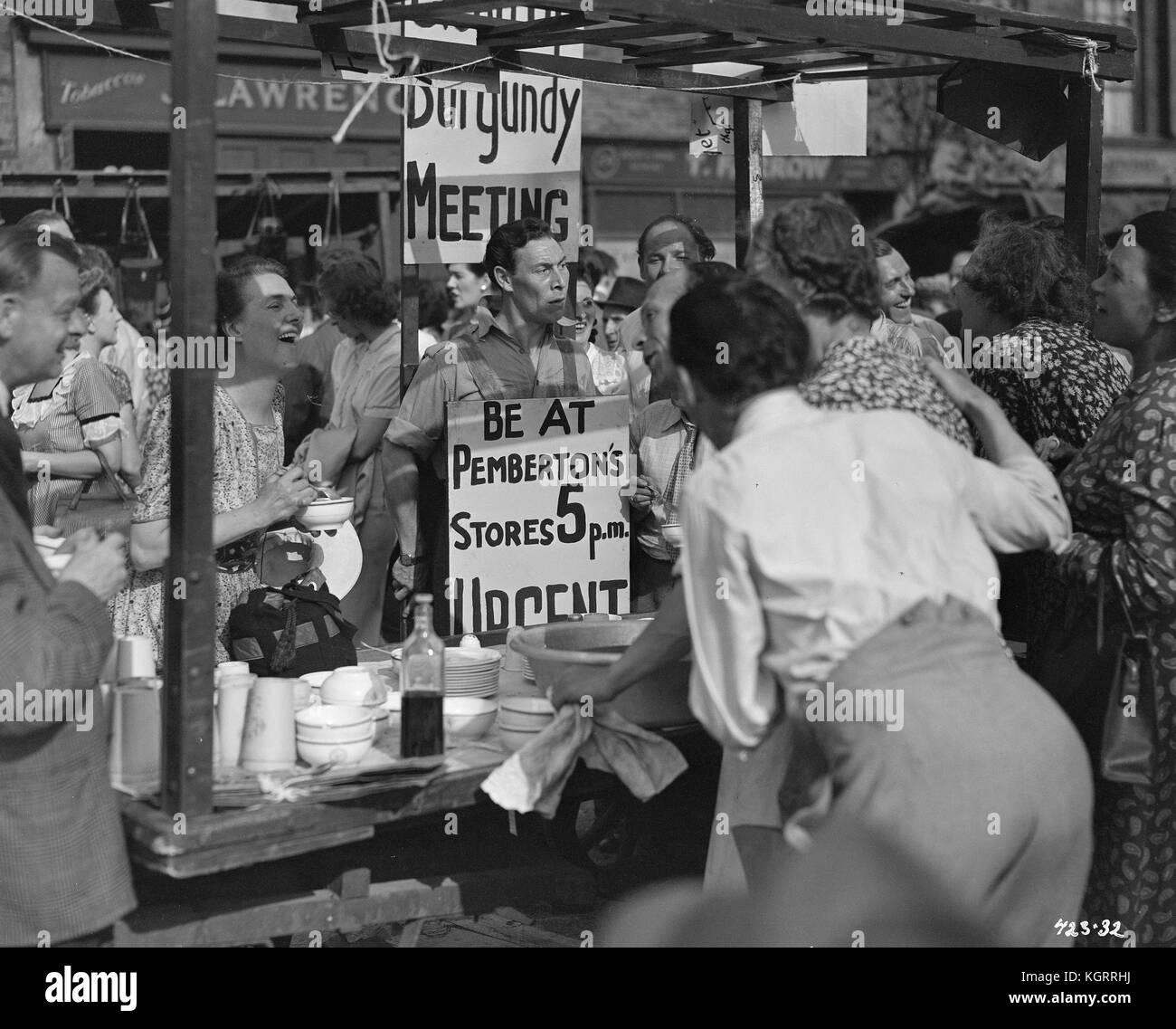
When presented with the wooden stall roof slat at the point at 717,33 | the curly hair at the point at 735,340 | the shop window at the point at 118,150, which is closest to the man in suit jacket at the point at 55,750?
the curly hair at the point at 735,340

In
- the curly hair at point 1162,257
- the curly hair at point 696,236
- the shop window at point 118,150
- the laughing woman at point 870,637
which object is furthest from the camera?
the shop window at point 118,150

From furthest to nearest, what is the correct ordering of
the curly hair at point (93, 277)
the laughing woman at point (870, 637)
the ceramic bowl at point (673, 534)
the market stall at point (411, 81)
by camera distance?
the curly hair at point (93, 277), the ceramic bowl at point (673, 534), the market stall at point (411, 81), the laughing woman at point (870, 637)

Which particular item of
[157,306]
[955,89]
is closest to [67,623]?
[955,89]

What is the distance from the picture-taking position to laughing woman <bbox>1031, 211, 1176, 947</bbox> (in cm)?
374

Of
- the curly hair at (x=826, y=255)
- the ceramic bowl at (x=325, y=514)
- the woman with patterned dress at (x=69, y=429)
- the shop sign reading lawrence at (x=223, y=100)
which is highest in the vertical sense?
the shop sign reading lawrence at (x=223, y=100)

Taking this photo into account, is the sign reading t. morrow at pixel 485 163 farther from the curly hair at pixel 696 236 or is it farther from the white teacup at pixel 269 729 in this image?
the white teacup at pixel 269 729

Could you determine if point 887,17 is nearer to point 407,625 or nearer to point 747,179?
point 747,179

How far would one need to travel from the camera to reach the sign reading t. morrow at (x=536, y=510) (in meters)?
4.95

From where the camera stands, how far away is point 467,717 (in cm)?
370

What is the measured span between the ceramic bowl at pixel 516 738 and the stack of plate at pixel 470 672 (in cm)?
21

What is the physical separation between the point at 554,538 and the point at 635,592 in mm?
542

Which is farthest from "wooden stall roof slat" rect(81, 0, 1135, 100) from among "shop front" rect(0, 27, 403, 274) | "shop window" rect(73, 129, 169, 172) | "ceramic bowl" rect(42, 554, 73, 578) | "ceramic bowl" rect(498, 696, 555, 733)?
"shop window" rect(73, 129, 169, 172)

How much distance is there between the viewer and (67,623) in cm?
287

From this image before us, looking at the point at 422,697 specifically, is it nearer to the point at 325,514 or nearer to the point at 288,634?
the point at 288,634
